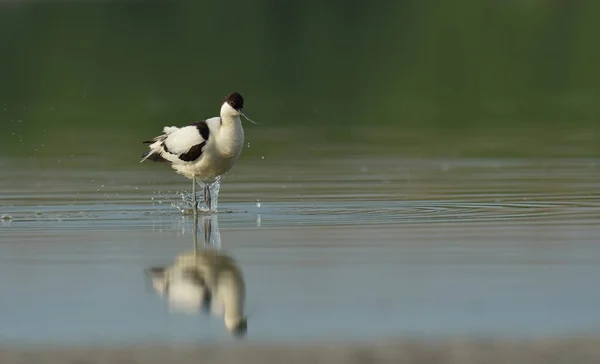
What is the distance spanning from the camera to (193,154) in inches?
645

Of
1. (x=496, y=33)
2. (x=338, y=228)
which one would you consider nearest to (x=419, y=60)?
(x=496, y=33)

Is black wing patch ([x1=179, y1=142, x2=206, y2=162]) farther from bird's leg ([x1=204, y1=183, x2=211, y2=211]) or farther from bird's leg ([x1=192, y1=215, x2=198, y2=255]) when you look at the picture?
bird's leg ([x1=192, y1=215, x2=198, y2=255])

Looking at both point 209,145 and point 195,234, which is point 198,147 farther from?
point 195,234

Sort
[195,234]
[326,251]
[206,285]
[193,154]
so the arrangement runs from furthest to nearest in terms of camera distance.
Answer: [193,154]
[195,234]
[326,251]
[206,285]

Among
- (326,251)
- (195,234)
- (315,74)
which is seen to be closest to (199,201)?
(195,234)

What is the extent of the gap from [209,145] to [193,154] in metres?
0.22

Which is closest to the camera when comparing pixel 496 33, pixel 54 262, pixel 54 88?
pixel 54 262

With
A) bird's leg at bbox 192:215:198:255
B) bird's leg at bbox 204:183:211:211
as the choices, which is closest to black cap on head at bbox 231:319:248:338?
bird's leg at bbox 192:215:198:255

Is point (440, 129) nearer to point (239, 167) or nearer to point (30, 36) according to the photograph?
point (239, 167)

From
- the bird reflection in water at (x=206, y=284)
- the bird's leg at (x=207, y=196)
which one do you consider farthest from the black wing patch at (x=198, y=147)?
the bird reflection in water at (x=206, y=284)

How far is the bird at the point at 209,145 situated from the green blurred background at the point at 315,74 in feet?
21.8

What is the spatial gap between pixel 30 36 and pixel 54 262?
53.4m

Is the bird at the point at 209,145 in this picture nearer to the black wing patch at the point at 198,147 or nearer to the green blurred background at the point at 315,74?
the black wing patch at the point at 198,147

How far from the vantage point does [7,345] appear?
8.77 metres
